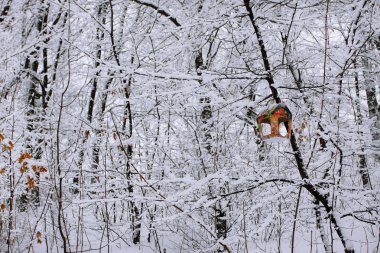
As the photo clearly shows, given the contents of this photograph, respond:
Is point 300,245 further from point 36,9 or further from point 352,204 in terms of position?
point 36,9

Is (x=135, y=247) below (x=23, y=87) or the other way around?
below

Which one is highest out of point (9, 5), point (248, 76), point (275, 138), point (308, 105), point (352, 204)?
point (9, 5)

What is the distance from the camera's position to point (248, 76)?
11.1 feet

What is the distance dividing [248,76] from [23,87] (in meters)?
8.47

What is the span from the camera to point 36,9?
8375 millimetres

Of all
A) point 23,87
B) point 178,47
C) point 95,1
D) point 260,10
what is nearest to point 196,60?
point 178,47

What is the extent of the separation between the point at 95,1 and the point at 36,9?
328 centimetres

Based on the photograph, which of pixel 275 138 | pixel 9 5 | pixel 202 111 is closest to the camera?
pixel 275 138

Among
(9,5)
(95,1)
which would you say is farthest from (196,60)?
(9,5)

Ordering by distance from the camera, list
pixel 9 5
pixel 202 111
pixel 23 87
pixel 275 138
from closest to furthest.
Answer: pixel 275 138, pixel 202 111, pixel 9 5, pixel 23 87

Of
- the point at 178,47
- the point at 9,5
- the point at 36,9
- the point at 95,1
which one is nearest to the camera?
the point at 178,47

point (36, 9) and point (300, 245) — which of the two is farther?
point (36, 9)

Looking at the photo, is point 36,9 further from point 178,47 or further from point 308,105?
point 308,105

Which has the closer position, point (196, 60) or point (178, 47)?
point (178, 47)
